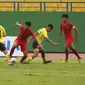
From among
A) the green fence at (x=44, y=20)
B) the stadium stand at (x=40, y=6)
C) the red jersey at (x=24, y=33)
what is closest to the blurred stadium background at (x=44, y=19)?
the green fence at (x=44, y=20)

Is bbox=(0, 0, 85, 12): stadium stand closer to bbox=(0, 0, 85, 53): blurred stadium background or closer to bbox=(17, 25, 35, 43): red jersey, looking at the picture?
bbox=(0, 0, 85, 53): blurred stadium background

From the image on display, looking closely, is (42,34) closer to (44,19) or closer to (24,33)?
(24,33)

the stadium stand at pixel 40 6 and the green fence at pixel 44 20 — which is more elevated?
the stadium stand at pixel 40 6

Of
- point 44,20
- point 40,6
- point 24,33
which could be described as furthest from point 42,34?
point 40,6

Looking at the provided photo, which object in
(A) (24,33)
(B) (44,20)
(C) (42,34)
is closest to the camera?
(A) (24,33)

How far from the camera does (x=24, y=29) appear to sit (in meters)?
16.2

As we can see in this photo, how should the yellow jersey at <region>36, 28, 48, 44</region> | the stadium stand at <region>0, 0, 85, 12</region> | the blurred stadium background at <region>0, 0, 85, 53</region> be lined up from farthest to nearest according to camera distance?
1. the stadium stand at <region>0, 0, 85, 12</region>
2. the blurred stadium background at <region>0, 0, 85, 53</region>
3. the yellow jersey at <region>36, 28, 48, 44</region>

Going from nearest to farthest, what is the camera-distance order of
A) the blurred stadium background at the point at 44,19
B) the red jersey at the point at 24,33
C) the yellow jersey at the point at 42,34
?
the red jersey at the point at 24,33
the yellow jersey at the point at 42,34
the blurred stadium background at the point at 44,19

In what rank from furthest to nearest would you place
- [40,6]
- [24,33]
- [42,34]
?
[40,6] → [42,34] → [24,33]

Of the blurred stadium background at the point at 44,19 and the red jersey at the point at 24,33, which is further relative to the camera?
the blurred stadium background at the point at 44,19

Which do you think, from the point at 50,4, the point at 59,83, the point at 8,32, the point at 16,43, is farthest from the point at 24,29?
the point at 50,4

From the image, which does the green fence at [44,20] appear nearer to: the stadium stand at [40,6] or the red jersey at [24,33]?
the stadium stand at [40,6]

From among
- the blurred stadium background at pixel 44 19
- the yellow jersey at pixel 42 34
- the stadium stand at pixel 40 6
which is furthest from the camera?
the stadium stand at pixel 40 6

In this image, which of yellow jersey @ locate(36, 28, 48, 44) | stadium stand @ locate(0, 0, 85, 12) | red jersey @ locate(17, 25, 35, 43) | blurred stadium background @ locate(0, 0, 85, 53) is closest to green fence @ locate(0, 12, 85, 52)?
blurred stadium background @ locate(0, 0, 85, 53)
